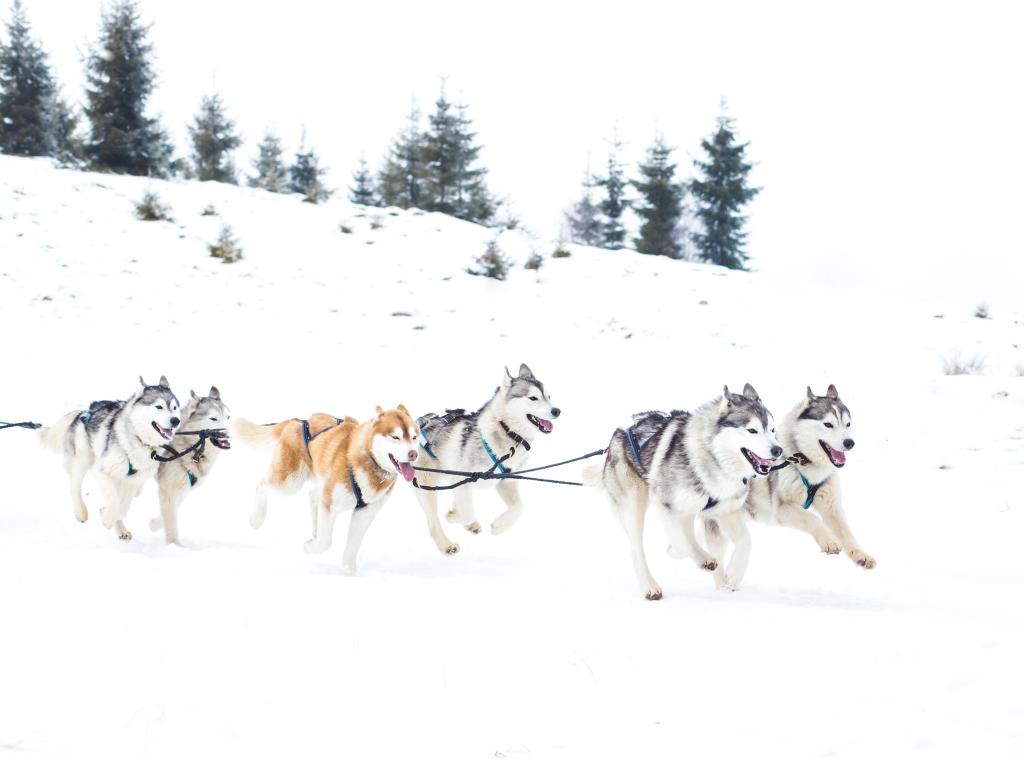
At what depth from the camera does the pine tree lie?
73.1 feet

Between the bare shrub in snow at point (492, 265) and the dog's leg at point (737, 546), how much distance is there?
11201 millimetres

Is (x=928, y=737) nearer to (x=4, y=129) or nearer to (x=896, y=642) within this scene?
(x=896, y=642)

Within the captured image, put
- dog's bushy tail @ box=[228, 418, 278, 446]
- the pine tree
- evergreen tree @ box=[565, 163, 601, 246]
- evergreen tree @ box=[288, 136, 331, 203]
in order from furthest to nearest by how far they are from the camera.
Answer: evergreen tree @ box=[565, 163, 601, 246] → evergreen tree @ box=[288, 136, 331, 203] → the pine tree → dog's bushy tail @ box=[228, 418, 278, 446]

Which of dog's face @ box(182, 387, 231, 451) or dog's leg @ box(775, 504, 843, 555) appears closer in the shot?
dog's leg @ box(775, 504, 843, 555)

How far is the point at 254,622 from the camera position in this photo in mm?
3332

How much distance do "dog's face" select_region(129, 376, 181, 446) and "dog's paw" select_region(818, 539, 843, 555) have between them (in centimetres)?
450

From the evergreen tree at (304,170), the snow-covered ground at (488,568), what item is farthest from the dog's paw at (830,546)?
the evergreen tree at (304,170)

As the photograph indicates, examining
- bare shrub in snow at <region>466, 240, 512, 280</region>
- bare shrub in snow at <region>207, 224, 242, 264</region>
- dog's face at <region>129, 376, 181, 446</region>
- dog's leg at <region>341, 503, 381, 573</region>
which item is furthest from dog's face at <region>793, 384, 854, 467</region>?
bare shrub in snow at <region>207, 224, 242, 264</region>

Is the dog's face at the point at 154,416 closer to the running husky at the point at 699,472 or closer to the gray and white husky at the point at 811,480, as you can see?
the running husky at the point at 699,472

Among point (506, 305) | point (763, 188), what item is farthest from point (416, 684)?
point (763, 188)

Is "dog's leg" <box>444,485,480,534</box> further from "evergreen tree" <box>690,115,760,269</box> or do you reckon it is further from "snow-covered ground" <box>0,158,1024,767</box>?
"evergreen tree" <box>690,115,760,269</box>

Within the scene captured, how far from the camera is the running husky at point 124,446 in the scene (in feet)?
17.7

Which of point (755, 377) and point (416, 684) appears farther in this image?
point (755, 377)

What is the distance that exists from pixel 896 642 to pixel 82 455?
5779 millimetres
